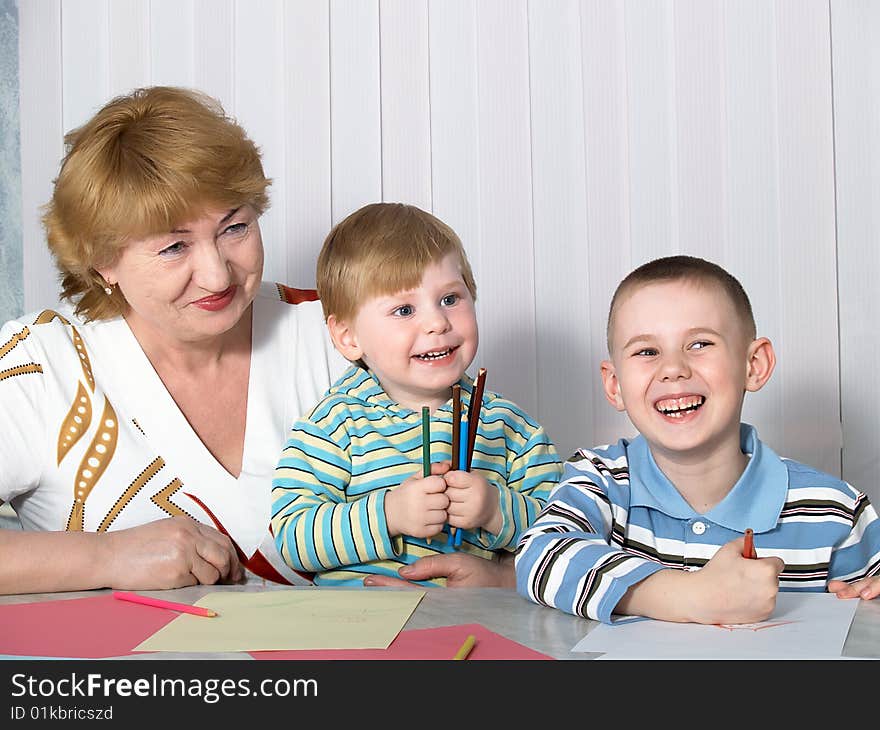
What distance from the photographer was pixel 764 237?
2246mm

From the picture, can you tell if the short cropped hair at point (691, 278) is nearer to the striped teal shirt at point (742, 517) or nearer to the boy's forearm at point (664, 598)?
the striped teal shirt at point (742, 517)

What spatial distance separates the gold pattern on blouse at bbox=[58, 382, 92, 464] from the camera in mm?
1637

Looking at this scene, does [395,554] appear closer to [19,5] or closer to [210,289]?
[210,289]

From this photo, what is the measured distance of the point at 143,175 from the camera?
62.5 inches

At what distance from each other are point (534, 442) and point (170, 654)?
73cm

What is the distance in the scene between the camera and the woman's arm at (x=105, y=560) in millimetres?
1316

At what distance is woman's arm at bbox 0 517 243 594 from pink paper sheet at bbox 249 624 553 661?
0.38 meters

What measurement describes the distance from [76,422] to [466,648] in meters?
0.91

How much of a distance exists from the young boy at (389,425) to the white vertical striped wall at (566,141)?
730mm

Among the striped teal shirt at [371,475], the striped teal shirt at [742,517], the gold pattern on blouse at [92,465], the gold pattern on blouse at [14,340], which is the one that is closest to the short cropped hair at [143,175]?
the gold pattern on blouse at [14,340]

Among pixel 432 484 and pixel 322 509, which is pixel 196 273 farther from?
pixel 432 484

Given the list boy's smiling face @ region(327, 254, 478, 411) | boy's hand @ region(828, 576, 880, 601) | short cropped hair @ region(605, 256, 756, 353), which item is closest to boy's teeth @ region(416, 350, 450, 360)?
boy's smiling face @ region(327, 254, 478, 411)

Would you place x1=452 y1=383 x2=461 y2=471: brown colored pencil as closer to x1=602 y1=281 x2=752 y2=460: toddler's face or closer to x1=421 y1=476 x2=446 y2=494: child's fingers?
x1=421 y1=476 x2=446 y2=494: child's fingers

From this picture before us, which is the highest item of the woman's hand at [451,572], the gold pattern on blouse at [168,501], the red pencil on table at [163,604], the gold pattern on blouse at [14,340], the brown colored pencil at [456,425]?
the gold pattern on blouse at [14,340]
